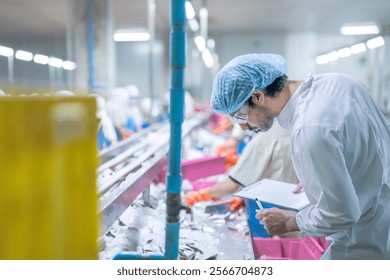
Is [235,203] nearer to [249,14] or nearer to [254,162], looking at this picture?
[254,162]

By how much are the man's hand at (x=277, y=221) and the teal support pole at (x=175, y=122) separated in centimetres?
42

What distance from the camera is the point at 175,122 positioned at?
41.0 inches

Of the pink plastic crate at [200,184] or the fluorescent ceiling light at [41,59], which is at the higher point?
the fluorescent ceiling light at [41,59]

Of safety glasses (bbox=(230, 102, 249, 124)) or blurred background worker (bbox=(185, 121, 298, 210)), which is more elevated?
safety glasses (bbox=(230, 102, 249, 124))

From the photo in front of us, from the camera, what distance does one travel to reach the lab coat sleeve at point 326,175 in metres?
1.07

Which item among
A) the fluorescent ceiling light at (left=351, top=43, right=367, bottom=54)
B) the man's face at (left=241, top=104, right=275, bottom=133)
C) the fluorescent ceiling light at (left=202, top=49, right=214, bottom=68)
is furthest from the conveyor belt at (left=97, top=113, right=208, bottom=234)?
the fluorescent ceiling light at (left=202, top=49, right=214, bottom=68)

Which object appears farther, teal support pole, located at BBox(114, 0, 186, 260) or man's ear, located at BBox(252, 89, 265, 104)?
man's ear, located at BBox(252, 89, 265, 104)

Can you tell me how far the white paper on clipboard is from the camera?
144cm

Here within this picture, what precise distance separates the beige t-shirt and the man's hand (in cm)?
68

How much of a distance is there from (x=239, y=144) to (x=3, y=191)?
2.93 m

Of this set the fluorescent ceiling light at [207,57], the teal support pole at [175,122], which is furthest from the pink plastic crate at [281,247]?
the fluorescent ceiling light at [207,57]

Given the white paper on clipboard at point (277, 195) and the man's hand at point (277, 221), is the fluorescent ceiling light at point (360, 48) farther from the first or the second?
the man's hand at point (277, 221)

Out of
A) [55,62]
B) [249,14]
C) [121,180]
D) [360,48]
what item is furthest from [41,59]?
[121,180]

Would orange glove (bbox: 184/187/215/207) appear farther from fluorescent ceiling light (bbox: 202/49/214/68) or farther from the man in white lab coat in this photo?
fluorescent ceiling light (bbox: 202/49/214/68)
